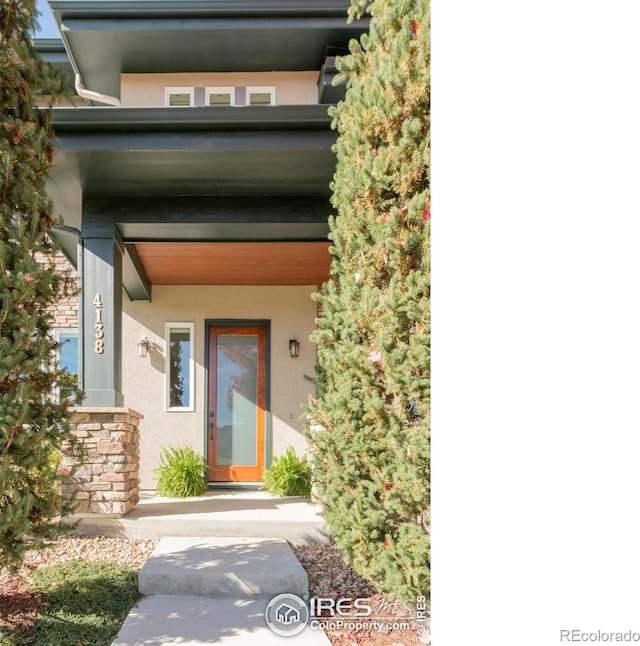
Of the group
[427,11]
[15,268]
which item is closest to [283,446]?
[15,268]

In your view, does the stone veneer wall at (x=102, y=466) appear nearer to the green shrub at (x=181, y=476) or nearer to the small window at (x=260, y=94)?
the green shrub at (x=181, y=476)

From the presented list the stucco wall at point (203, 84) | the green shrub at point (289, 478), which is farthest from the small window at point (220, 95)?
the green shrub at point (289, 478)

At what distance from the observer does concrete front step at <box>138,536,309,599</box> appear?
13.0 ft

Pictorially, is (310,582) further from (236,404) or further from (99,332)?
(236,404)

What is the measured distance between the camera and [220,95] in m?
8.04

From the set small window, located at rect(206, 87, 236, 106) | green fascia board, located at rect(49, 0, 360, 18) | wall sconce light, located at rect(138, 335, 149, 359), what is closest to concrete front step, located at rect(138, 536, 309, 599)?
wall sconce light, located at rect(138, 335, 149, 359)

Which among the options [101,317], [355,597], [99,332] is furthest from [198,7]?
[355,597]

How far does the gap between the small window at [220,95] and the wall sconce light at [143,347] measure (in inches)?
125

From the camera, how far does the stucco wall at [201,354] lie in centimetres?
820
